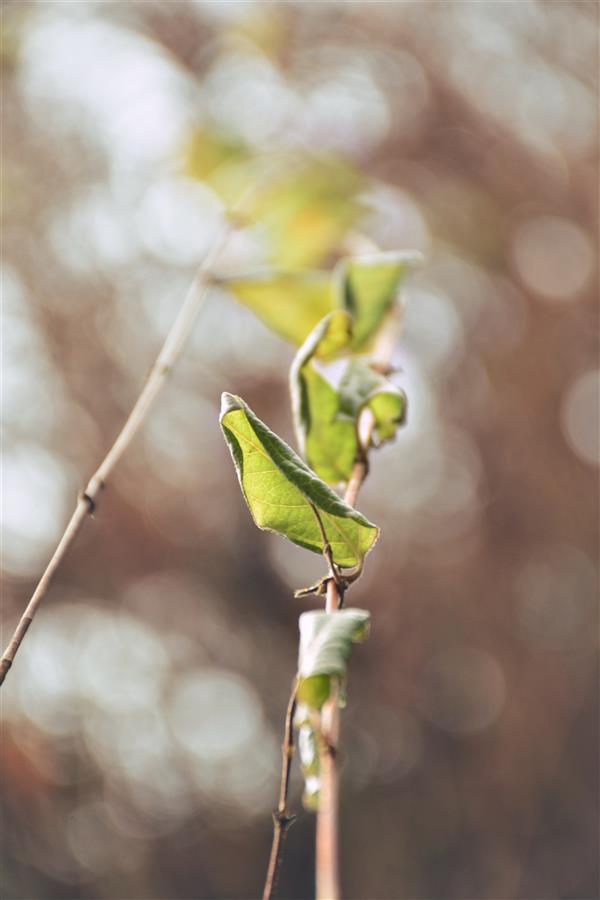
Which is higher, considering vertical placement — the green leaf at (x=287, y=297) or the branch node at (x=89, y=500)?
the green leaf at (x=287, y=297)

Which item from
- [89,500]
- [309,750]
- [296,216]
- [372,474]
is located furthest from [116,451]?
[372,474]

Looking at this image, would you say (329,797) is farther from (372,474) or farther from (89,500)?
(372,474)

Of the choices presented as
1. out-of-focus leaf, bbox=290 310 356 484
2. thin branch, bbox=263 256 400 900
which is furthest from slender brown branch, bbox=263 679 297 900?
out-of-focus leaf, bbox=290 310 356 484

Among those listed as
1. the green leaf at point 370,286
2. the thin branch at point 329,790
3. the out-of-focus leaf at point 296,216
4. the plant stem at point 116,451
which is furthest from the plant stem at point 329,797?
the out-of-focus leaf at point 296,216

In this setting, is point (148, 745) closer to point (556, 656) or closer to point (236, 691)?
point (236, 691)

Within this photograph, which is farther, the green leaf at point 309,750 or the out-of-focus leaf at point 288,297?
the out-of-focus leaf at point 288,297

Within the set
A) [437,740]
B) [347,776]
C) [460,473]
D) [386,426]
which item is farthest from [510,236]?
[386,426]

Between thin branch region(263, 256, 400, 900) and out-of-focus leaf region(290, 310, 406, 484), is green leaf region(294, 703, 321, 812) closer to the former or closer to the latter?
thin branch region(263, 256, 400, 900)

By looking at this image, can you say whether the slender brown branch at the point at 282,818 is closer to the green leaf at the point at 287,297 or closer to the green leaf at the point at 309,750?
the green leaf at the point at 309,750
